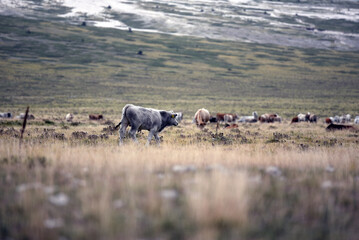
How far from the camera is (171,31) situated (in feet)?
578

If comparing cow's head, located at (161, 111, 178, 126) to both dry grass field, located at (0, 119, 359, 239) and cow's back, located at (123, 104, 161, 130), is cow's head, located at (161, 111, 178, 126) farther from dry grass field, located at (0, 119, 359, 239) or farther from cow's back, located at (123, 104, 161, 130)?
dry grass field, located at (0, 119, 359, 239)

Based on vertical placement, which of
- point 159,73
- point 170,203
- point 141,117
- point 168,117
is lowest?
point 159,73

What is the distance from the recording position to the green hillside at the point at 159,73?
62.5 meters

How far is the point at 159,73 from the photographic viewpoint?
340ft

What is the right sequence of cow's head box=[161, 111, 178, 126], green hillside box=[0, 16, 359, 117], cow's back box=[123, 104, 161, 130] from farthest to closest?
green hillside box=[0, 16, 359, 117] < cow's head box=[161, 111, 178, 126] < cow's back box=[123, 104, 161, 130]

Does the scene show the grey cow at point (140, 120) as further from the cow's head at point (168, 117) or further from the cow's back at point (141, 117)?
the cow's head at point (168, 117)

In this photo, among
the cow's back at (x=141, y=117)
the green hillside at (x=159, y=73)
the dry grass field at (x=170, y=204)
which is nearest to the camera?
the dry grass field at (x=170, y=204)

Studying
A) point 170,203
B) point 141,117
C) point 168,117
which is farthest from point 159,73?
point 170,203

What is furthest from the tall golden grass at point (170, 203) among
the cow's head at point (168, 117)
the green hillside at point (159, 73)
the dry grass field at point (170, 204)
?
the green hillside at point (159, 73)

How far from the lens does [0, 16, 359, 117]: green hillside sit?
205 ft

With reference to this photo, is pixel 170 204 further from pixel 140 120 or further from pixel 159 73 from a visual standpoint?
pixel 159 73

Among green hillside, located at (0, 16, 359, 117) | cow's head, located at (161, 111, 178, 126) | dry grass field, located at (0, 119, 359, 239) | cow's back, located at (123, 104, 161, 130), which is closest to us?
dry grass field, located at (0, 119, 359, 239)

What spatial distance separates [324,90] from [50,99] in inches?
2469

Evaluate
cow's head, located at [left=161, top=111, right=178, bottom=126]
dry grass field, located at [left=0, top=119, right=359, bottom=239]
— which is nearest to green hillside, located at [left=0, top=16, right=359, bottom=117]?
cow's head, located at [left=161, top=111, right=178, bottom=126]
